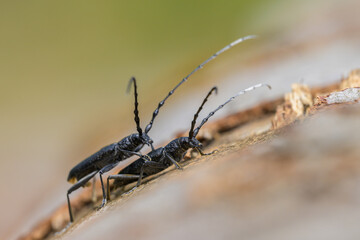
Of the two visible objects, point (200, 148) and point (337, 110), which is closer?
point (337, 110)

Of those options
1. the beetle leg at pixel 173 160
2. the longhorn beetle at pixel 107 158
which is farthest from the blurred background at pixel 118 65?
the beetle leg at pixel 173 160

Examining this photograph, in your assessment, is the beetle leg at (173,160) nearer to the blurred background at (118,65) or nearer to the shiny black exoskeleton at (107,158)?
the shiny black exoskeleton at (107,158)

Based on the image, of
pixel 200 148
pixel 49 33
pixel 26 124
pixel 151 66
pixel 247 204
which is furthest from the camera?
pixel 49 33

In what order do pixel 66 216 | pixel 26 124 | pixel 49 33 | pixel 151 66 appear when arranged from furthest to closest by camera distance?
pixel 49 33
pixel 151 66
pixel 26 124
pixel 66 216

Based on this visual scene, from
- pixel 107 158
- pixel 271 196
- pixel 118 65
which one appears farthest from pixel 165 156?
pixel 118 65

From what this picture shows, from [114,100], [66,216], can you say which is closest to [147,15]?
[114,100]

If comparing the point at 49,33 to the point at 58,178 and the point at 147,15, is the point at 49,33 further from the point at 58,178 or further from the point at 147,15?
the point at 58,178
